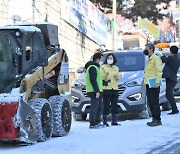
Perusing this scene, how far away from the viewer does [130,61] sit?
44.2 feet

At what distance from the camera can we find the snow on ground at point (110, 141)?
8.33 meters

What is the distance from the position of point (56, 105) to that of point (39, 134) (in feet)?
3.45

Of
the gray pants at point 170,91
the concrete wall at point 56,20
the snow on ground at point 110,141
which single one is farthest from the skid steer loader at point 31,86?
the concrete wall at point 56,20

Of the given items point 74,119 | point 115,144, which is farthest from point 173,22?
point 115,144

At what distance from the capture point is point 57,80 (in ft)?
34.6

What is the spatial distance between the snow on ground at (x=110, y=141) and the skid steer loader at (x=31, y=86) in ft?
0.79

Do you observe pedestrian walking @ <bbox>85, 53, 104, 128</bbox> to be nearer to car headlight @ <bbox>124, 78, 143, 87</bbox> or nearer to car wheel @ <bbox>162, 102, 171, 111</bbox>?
car headlight @ <bbox>124, 78, 143, 87</bbox>

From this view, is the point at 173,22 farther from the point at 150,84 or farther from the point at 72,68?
the point at 150,84

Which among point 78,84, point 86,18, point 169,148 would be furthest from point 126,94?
point 86,18

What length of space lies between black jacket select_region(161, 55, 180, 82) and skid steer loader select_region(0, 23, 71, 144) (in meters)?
3.83

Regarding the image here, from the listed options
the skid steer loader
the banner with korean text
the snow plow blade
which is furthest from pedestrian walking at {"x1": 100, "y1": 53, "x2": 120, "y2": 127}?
the banner with korean text

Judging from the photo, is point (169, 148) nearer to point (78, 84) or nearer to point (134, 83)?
point (134, 83)

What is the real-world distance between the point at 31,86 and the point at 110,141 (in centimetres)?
179

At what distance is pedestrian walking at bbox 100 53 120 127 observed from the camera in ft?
38.1
